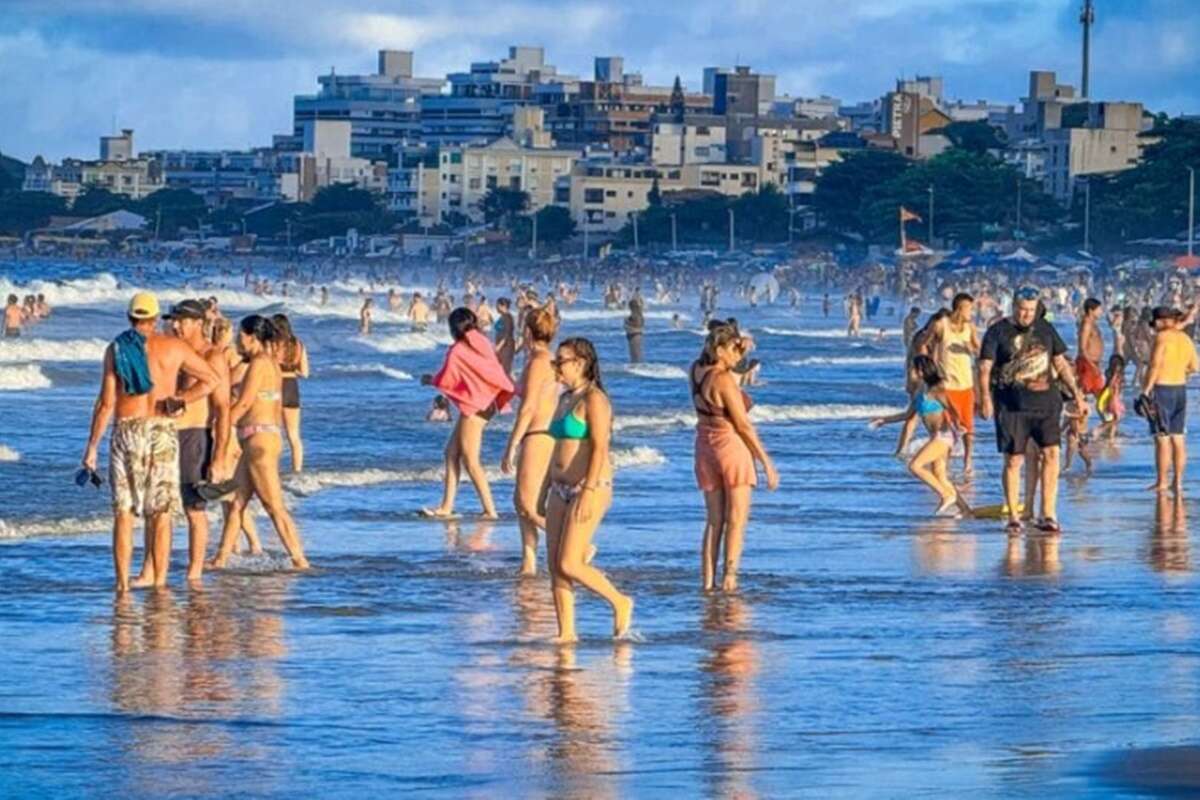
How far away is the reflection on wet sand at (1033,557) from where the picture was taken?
1345 centimetres

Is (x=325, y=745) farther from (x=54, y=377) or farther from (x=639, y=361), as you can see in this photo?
(x=639, y=361)

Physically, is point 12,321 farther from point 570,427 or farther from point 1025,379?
point 570,427

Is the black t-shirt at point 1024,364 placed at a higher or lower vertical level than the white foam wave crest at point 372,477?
higher

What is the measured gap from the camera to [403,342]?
192ft

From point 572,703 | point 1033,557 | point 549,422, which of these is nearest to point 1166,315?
point 1033,557

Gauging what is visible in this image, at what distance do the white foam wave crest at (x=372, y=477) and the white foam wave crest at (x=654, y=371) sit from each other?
20446mm

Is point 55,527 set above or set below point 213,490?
below

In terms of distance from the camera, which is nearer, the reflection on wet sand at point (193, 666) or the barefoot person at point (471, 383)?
the reflection on wet sand at point (193, 666)

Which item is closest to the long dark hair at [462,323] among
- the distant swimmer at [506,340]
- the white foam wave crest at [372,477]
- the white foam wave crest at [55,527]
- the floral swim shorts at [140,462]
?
the white foam wave crest at [55,527]

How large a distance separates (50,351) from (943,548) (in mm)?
36756

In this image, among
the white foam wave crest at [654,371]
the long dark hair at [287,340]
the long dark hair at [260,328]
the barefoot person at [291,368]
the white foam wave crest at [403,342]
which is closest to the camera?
the long dark hair at [260,328]

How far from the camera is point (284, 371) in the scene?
14875 millimetres

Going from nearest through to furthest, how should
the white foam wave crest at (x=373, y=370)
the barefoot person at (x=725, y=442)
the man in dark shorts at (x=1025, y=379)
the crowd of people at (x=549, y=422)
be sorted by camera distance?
1. the crowd of people at (x=549, y=422)
2. the barefoot person at (x=725, y=442)
3. the man in dark shorts at (x=1025, y=379)
4. the white foam wave crest at (x=373, y=370)

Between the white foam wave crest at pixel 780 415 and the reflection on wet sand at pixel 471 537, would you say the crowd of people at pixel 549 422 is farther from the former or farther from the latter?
the white foam wave crest at pixel 780 415
